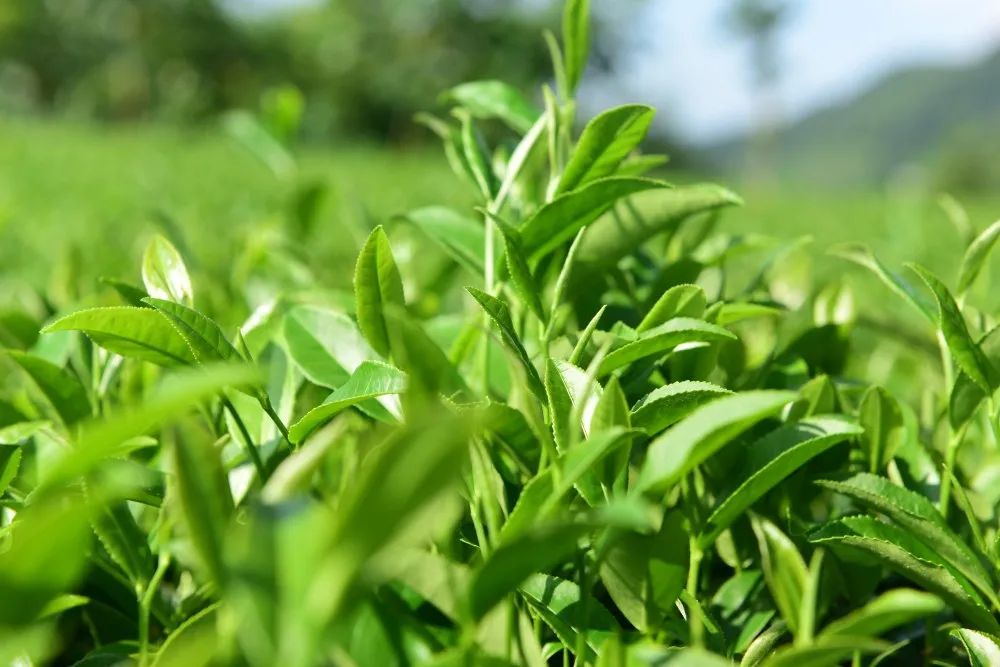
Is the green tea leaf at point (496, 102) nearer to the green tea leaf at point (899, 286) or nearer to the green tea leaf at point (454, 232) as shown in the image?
the green tea leaf at point (454, 232)

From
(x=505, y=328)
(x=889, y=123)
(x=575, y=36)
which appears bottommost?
(x=889, y=123)

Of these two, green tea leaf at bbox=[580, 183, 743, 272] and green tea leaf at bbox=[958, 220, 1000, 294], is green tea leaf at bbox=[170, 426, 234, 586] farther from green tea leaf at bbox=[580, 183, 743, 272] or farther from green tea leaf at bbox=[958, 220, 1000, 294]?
green tea leaf at bbox=[958, 220, 1000, 294]

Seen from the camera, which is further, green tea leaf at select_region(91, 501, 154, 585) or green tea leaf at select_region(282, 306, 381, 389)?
green tea leaf at select_region(282, 306, 381, 389)

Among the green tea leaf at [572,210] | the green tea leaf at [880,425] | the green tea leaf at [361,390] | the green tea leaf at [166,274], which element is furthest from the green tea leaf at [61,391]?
the green tea leaf at [880,425]

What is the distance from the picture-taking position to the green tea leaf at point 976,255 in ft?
1.96

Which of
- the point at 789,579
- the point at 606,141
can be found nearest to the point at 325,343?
the point at 606,141

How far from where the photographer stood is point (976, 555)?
567 millimetres

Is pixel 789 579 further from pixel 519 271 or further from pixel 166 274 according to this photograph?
pixel 166 274

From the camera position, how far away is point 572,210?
0.58 m

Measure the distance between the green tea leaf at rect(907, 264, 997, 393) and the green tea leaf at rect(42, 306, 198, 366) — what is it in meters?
0.42

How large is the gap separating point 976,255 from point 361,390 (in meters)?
0.42

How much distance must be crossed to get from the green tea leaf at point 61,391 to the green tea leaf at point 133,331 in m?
0.15

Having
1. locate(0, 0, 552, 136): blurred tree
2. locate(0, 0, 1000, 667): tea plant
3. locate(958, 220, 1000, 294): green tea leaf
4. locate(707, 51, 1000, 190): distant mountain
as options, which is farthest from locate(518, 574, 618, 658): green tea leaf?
locate(707, 51, 1000, 190): distant mountain

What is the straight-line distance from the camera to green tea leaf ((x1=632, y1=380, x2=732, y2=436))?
1.57ft
